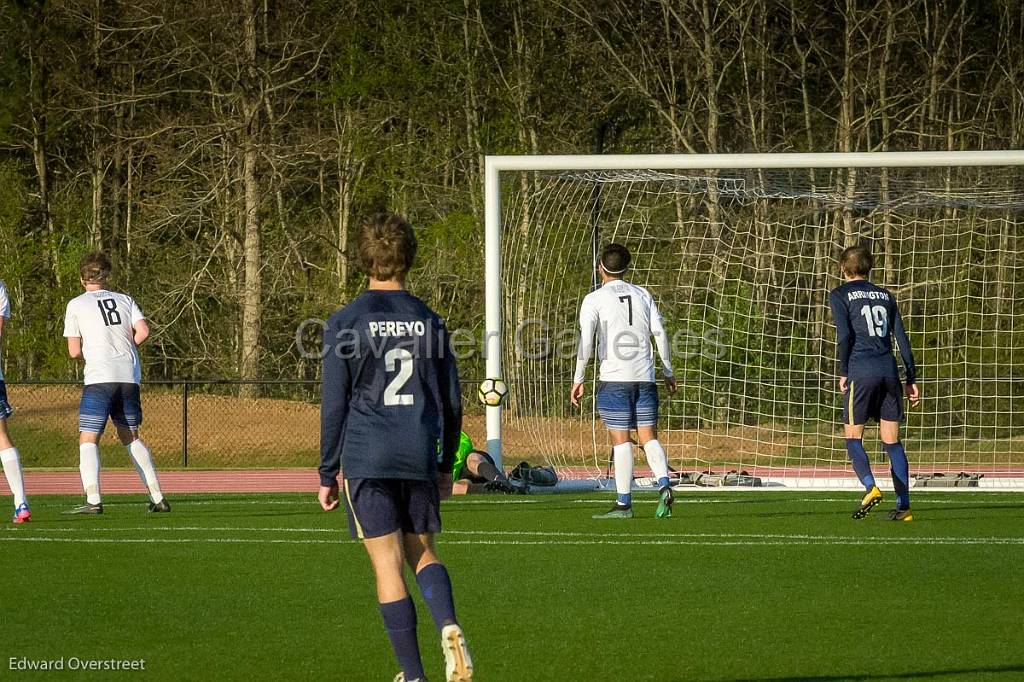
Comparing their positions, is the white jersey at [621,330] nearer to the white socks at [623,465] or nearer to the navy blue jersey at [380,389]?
the white socks at [623,465]

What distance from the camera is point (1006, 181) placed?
1515cm

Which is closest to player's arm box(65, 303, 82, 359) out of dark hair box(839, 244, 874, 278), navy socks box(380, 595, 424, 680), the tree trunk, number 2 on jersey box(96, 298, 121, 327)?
number 2 on jersey box(96, 298, 121, 327)

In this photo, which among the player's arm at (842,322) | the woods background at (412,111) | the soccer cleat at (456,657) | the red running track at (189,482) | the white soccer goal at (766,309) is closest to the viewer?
the soccer cleat at (456,657)

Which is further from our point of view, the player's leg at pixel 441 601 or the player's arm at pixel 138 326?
the player's arm at pixel 138 326

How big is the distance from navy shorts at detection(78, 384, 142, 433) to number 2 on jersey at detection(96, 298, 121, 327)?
0.49 metres

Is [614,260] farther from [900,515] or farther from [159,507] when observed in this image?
[159,507]

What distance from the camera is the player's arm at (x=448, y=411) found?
5.05 metres

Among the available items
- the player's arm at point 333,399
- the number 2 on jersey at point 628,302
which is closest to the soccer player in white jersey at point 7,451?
the number 2 on jersey at point 628,302

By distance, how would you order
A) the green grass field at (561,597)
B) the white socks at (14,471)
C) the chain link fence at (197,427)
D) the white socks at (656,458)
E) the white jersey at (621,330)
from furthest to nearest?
the chain link fence at (197,427) < the white socks at (656,458) < the white jersey at (621,330) < the white socks at (14,471) < the green grass field at (561,597)

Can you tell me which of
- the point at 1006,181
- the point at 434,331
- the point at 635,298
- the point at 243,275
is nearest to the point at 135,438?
the point at 635,298

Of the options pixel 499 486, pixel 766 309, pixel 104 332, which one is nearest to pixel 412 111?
pixel 766 309

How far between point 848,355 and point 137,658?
21.5ft

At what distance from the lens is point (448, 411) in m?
5.09

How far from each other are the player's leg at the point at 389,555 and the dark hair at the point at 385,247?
0.74 m
